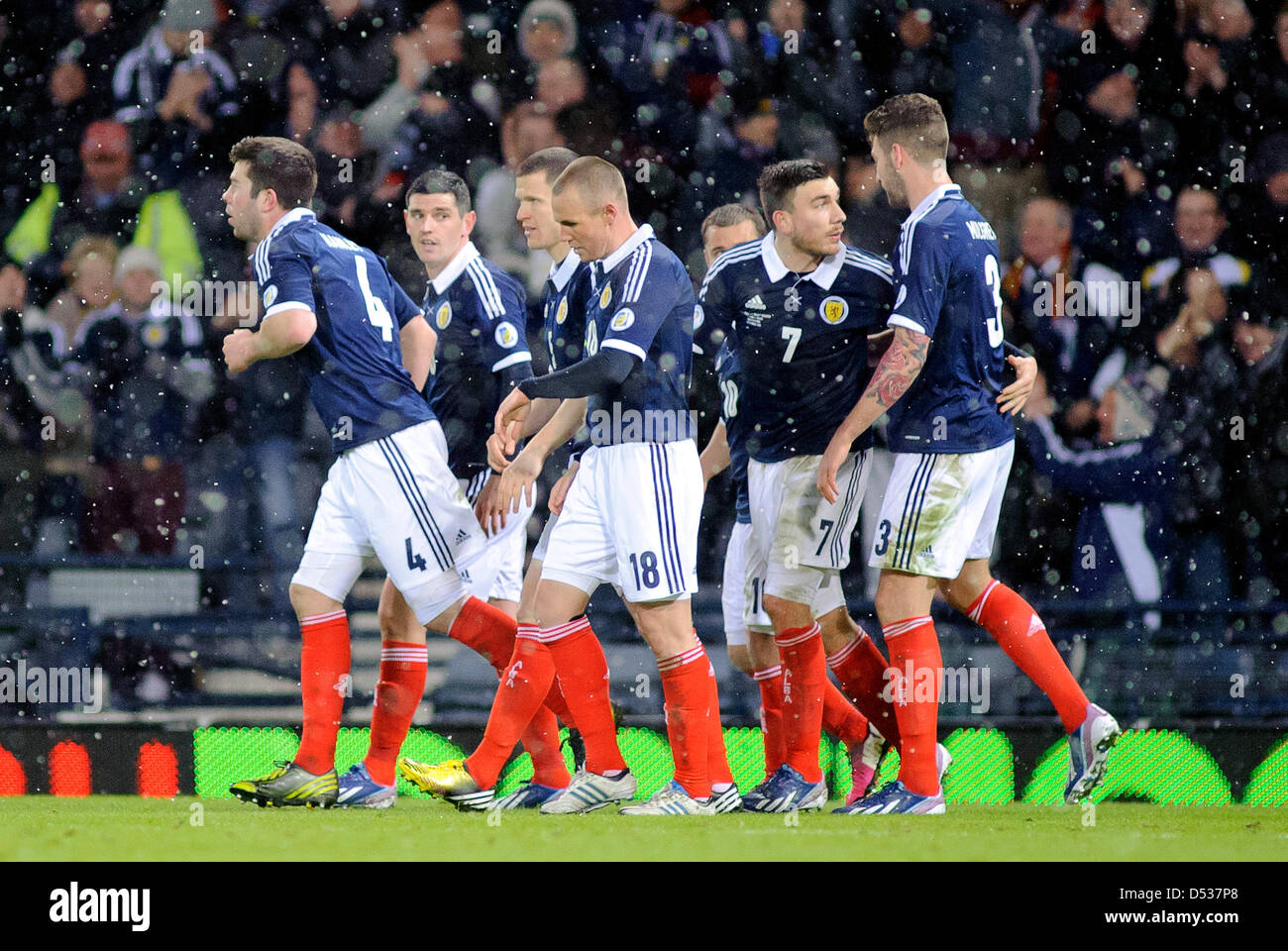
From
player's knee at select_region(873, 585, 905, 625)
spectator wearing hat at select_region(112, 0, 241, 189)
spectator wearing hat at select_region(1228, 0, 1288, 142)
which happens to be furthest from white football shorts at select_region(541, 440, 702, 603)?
spectator wearing hat at select_region(1228, 0, 1288, 142)

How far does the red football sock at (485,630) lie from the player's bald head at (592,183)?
118 cm

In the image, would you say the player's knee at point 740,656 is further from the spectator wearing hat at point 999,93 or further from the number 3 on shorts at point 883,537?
the spectator wearing hat at point 999,93

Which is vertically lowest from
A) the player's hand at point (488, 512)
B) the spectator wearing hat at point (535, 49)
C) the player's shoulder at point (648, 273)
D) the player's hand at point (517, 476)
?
the player's hand at point (488, 512)

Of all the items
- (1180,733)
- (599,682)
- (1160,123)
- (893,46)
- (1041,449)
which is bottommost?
(1180,733)

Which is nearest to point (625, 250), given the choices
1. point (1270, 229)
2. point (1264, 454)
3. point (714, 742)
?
point (714, 742)

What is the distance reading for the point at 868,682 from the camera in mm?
4398

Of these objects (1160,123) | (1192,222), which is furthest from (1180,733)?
(1160,123)

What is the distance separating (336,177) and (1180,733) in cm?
487

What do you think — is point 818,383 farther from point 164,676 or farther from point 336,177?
point 336,177

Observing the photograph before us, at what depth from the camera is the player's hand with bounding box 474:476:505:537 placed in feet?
14.5

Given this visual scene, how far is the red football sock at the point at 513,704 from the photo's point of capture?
413cm

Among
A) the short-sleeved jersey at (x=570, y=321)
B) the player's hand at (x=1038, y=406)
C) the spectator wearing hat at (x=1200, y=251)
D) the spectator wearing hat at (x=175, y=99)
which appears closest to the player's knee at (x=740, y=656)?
the short-sleeved jersey at (x=570, y=321)

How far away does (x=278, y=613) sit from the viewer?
20.7ft

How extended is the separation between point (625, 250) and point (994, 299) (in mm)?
978
